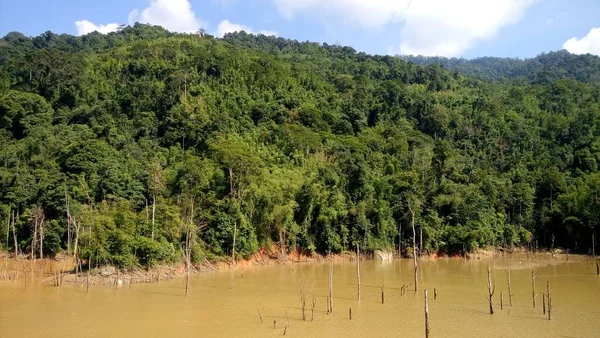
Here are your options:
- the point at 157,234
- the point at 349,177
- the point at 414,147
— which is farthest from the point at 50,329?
the point at 414,147

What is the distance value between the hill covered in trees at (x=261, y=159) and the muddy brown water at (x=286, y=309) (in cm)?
521

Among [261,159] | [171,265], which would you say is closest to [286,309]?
[171,265]

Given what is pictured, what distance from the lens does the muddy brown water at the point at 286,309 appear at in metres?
18.6

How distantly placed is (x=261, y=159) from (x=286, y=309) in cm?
2475

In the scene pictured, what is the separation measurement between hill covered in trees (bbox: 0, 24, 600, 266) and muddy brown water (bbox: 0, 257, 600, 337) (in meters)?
5.21

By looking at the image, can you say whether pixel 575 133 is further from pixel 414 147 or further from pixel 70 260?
A: pixel 70 260

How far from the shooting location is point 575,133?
211ft

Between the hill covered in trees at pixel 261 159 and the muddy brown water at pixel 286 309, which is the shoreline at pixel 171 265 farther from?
the muddy brown water at pixel 286 309

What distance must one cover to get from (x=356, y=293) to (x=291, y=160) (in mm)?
23917

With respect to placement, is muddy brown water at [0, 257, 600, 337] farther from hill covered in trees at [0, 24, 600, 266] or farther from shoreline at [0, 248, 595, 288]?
hill covered in trees at [0, 24, 600, 266]

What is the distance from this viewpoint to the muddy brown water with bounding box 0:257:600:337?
61.1ft

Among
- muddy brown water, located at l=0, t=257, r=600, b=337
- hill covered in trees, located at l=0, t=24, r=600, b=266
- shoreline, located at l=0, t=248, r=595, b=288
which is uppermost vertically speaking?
hill covered in trees, located at l=0, t=24, r=600, b=266

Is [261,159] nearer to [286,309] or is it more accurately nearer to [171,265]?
[171,265]

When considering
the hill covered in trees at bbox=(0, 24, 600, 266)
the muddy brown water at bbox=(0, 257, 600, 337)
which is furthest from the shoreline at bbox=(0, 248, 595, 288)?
the muddy brown water at bbox=(0, 257, 600, 337)
